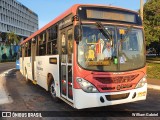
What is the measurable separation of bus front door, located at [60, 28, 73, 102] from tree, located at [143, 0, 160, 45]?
23.7 m

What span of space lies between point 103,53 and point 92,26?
0.81 m

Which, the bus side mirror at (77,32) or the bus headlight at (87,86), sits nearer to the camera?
the bus side mirror at (77,32)

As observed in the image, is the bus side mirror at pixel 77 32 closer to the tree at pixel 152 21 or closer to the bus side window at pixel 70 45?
the bus side window at pixel 70 45

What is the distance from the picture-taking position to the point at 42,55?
11.6m

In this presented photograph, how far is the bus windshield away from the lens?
7453 millimetres

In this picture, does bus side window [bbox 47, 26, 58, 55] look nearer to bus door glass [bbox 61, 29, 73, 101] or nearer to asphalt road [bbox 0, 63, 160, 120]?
bus door glass [bbox 61, 29, 73, 101]

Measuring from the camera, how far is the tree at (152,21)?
30841mm

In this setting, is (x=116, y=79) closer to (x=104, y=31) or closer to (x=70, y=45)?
(x=104, y=31)

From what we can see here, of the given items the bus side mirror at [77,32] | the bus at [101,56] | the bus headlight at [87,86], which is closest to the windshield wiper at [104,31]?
the bus at [101,56]

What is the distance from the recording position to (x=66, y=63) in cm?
819

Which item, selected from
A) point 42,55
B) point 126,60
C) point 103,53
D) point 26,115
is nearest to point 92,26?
point 103,53

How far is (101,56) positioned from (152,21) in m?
26.0

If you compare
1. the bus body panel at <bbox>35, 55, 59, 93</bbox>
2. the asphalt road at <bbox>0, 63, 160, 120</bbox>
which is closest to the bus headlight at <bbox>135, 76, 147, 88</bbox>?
the asphalt road at <bbox>0, 63, 160, 120</bbox>

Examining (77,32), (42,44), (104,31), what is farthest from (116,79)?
(42,44)
